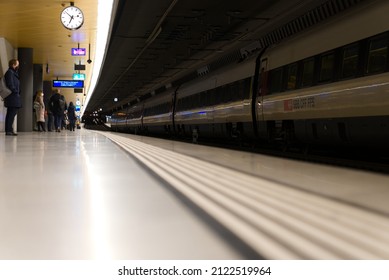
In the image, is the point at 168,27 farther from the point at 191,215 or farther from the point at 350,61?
the point at 191,215

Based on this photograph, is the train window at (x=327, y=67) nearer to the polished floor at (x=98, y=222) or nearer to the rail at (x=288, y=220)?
the rail at (x=288, y=220)

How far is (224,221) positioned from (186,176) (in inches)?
84.6

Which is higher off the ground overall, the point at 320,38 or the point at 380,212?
the point at 320,38

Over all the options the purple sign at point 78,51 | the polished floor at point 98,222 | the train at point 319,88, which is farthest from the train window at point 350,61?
the purple sign at point 78,51

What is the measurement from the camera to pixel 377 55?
6.40 meters

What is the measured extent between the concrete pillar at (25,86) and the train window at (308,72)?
18075 millimetres

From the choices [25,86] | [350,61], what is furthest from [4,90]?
[25,86]

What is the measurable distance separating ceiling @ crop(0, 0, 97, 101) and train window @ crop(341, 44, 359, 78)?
1006 centimetres

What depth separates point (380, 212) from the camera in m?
3.01

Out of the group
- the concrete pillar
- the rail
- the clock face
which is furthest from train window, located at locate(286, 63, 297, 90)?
the concrete pillar

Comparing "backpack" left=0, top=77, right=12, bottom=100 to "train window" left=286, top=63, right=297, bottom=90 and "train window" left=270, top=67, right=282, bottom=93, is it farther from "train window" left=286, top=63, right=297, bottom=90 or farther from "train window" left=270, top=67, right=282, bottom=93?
"train window" left=286, top=63, right=297, bottom=90

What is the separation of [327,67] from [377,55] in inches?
55.7
